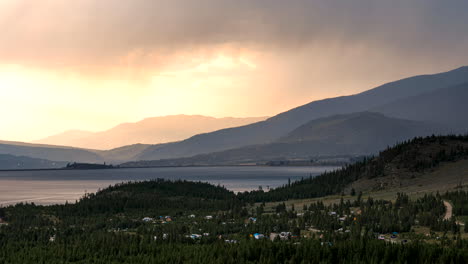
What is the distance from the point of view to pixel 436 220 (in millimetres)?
104125

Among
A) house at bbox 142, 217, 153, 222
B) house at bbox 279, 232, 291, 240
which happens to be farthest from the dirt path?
house at bbox 142, 217, 153, 222

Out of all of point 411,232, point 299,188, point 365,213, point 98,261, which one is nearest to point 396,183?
point 299,188

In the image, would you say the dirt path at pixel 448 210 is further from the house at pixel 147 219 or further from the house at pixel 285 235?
the house at pixel 147 219

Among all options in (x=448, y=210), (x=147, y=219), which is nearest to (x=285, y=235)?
(x=448, y=210)

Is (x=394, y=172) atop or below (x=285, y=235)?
atop

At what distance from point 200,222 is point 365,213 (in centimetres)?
3411

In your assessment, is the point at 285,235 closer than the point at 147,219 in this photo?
Yes

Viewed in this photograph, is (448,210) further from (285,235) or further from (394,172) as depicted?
(394,172)

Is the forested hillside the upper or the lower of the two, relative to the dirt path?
upper

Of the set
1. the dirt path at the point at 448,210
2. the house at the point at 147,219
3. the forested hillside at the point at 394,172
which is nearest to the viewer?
the dirt path at the point at 448,210

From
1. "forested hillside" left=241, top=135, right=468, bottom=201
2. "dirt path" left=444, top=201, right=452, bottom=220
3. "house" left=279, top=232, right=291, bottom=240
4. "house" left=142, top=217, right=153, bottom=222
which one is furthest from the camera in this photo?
"forested hillside" left=241, top=135, right=468, bottom=201

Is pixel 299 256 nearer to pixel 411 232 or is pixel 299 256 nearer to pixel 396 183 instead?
pixel 411 232

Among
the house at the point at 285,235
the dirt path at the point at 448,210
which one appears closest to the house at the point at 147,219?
the house at the point at 285,235

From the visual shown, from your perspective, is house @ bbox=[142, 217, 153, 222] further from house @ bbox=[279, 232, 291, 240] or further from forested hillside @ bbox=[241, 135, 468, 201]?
forested hillside @ bbox=[241, 135, 468, 201]
